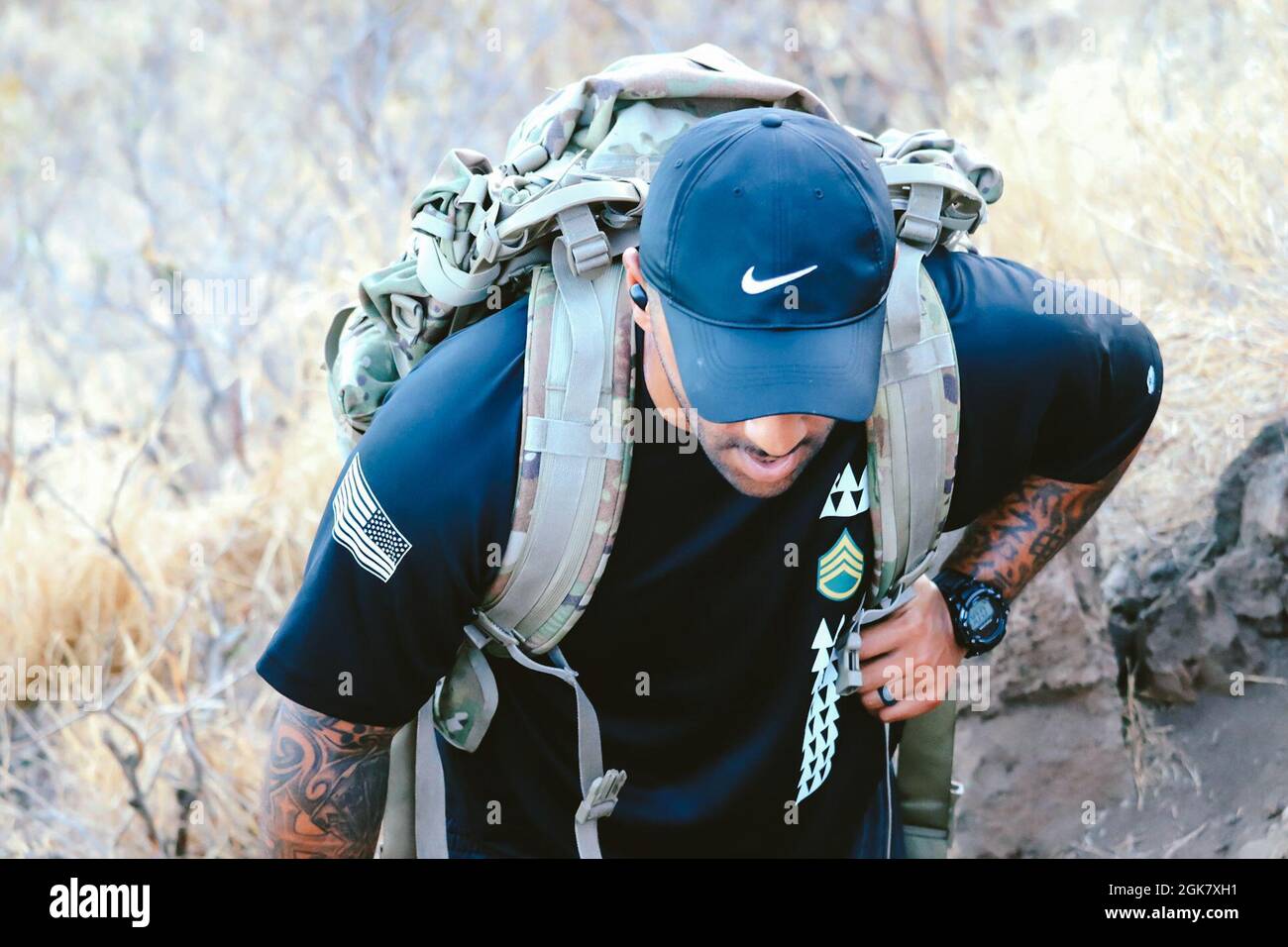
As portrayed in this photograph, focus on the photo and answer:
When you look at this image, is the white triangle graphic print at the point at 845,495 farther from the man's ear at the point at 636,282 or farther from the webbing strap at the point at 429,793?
the webbing strap at the point at 429,793

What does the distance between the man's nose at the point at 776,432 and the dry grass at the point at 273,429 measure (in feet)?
6.56

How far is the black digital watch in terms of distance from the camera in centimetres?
251

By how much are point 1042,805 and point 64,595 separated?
2.96m

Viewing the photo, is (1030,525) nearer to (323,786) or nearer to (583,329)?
(583,329)

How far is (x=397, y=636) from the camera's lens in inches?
81.3

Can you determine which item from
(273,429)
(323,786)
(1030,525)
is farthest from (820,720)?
(273,429)

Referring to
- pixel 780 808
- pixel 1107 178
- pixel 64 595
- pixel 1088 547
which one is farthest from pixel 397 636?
pixel 1107 178

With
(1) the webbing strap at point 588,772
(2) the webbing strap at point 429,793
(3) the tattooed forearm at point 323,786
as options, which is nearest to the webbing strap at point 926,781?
(1) the webbing strap at point 588,772

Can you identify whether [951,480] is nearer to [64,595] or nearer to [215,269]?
[64,595]

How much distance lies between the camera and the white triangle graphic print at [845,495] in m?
2.17

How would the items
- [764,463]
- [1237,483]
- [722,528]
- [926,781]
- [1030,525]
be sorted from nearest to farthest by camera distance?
[764,463] → [722,528] → [1030,525] → [926,781] → [1237,483]

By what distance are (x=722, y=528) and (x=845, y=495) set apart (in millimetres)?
203

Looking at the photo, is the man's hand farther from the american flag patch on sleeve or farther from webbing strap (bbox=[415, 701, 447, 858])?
the american flag patch on sleeve

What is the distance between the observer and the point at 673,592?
218 cm
